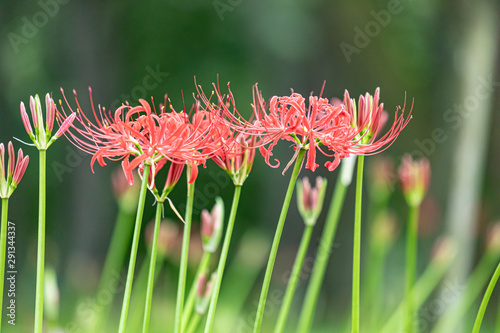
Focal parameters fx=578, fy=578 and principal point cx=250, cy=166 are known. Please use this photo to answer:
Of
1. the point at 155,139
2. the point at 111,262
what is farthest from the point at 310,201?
the point at 111,262

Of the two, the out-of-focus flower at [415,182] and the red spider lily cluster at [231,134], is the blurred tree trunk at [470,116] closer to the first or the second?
the out-of-focus flower at [415,182]

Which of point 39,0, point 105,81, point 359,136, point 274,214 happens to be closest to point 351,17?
point 274,214

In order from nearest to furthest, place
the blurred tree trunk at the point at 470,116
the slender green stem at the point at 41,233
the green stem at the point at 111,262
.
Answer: the slender green stem at the point at 41,233
the green stem at the point at 111,262
the blurred tree trunk at the point at 470,116

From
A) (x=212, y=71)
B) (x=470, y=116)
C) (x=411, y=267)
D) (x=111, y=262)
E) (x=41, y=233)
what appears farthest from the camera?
(x=212, y=71)

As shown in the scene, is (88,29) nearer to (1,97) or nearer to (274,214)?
(1,97)

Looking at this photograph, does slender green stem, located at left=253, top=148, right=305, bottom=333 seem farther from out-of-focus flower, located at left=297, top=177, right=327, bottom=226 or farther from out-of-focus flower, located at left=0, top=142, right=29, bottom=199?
out-of-focus flower, located at left=0, top=142, right=29, bottom=199

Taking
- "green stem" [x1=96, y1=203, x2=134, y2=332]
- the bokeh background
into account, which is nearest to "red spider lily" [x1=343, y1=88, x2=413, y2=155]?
"green stem" [x1=96, y1=203, x2=134, y2=332]

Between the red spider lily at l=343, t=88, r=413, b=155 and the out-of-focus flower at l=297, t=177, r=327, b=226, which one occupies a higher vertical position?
the red spider lily at l=343, t=88, r=413, b=155

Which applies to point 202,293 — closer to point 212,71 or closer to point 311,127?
point 311,127

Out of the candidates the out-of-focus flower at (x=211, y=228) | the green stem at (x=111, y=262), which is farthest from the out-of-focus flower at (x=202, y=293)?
the green stem at (x=111, y=262)
